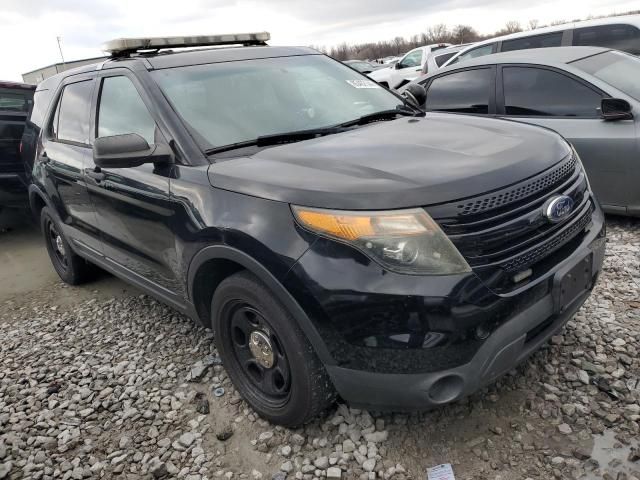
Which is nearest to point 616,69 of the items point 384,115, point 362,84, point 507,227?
point 362,84

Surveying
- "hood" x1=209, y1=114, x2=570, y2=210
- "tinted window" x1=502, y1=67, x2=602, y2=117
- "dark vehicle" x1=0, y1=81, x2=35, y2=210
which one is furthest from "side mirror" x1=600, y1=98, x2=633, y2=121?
"dark vehicle" x1=0, y1=81, x2=35, y2=210

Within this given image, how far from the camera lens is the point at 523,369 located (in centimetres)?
271

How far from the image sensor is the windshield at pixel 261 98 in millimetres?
2750

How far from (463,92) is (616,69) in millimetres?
1322

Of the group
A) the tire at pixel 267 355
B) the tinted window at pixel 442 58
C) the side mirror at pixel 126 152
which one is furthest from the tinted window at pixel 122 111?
the tinted window at pixel 442 58

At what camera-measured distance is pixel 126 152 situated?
2590mm

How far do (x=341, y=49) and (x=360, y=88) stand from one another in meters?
75.0

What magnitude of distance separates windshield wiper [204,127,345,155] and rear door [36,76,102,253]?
1439 millimetres

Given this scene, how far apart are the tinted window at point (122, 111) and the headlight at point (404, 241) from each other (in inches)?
56.6

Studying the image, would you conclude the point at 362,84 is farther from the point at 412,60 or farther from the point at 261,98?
the point at 412,60

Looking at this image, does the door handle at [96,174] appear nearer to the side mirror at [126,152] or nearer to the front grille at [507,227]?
the side mirror at [126,152]

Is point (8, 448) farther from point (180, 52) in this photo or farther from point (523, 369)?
point (523, 369)

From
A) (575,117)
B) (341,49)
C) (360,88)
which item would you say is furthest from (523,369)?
(341,49)

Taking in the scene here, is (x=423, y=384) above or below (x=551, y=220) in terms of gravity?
below
